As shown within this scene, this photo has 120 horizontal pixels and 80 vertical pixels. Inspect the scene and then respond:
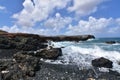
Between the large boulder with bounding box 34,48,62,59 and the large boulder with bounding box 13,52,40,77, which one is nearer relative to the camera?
the large boulder with bounding box 13,52,40,77

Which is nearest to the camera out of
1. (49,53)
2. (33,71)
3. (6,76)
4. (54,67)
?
(6,76)

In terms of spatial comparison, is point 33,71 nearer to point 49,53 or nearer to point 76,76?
point 76,76

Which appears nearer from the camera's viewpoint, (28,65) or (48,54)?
(28,65)

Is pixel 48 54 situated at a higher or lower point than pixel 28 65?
higher

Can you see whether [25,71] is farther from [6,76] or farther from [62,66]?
[62,66]

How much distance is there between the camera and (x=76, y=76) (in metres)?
21.2

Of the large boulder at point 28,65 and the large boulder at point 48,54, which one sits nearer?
the large boulder at point 28,65

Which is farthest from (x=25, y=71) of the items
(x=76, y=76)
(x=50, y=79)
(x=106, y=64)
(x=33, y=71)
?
(x=106, y=64)

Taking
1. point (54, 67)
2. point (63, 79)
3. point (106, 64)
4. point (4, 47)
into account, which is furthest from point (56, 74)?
point (4, 47)

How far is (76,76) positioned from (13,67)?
5.42 meters

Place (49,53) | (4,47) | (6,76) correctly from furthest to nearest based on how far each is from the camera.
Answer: (4,47), (49,53), (6,76)

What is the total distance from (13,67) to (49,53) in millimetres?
8044

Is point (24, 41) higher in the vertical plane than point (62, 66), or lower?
higher

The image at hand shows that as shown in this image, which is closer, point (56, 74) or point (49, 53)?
point (56, 74)
